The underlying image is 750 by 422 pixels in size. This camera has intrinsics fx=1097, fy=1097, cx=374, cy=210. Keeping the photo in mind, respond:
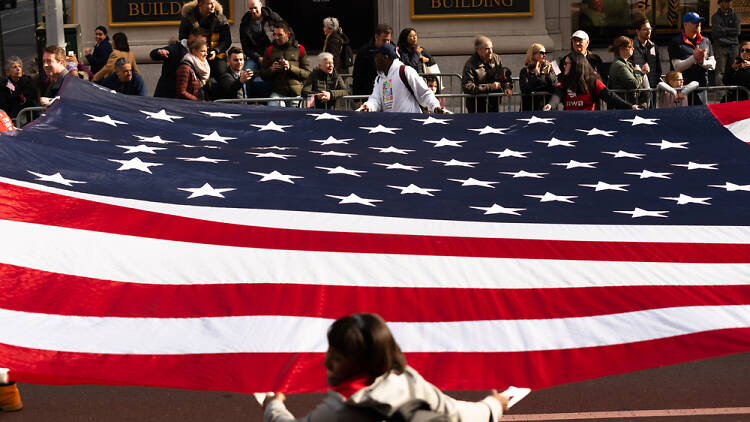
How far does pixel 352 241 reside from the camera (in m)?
5.35

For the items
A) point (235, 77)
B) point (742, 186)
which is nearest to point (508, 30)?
point (235, 77)

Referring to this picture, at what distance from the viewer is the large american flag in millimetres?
4535

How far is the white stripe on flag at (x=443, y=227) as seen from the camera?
552 centimetres

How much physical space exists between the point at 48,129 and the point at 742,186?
4157mm

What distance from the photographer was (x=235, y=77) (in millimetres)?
12805

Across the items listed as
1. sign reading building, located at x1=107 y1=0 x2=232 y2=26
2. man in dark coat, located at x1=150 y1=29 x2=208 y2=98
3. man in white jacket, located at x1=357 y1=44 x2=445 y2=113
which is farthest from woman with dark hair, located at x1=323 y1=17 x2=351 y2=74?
sign reading building, located at x1=107 y1=0 x2=232 y2=26

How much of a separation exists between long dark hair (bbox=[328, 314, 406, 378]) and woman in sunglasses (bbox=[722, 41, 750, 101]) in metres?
11.6

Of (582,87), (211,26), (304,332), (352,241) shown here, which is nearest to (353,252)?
(352,241)

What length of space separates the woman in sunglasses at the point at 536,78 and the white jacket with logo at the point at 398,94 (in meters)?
2.83

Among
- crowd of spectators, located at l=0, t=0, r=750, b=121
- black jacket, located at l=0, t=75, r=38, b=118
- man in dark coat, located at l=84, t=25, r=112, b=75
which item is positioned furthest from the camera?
man in dark coat, located at l=84, t=25, r=112, b=75

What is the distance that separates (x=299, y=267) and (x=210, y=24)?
9.34 metres

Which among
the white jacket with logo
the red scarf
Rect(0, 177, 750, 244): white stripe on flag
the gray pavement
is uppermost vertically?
the white jacket with logo

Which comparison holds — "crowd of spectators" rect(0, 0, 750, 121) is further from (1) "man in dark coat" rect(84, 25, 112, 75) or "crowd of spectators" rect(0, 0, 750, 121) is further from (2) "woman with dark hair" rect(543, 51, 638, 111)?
(1) "man in dark coat" rect(84, 25, 112, 75)

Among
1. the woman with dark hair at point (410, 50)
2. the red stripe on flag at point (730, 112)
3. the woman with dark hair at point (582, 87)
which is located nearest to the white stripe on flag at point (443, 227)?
the red stripe on flag at point (730, 112)
